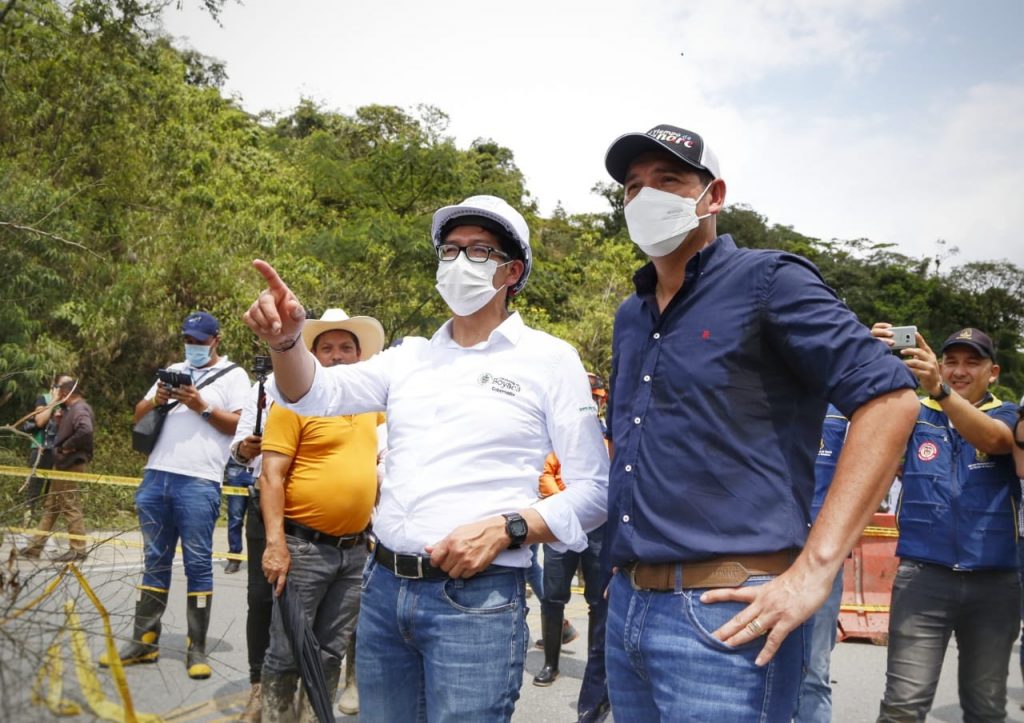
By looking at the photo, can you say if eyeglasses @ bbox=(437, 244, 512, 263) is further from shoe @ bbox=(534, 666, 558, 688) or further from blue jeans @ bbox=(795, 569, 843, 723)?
shoe @ bbox=(534, 666, 558, 688)

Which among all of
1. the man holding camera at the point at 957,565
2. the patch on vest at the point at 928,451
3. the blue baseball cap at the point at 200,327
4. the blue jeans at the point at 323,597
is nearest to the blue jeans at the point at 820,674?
the man holding camera at the point at 957,565

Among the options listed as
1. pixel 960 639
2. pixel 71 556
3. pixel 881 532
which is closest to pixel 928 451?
pixel 960 639

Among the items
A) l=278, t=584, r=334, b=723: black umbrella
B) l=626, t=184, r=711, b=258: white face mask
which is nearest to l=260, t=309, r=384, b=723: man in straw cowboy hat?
l=278, t=584, r=334, b=723: black umbrella

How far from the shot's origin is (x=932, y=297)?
5238 centimetres

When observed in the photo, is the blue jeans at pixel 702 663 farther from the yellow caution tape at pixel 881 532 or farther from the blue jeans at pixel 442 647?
the yellow caution tape at pixel 881 532

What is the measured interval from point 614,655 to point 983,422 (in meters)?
2.90

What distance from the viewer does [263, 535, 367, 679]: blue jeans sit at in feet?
14.0

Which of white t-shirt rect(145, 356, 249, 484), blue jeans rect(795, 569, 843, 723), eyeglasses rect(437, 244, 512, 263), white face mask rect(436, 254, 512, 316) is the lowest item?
blue jeans rect(795, 569, 843, 723)

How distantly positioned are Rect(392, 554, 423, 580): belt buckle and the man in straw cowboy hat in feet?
5.99

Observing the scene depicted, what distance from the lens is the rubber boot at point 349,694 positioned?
5.37 meters

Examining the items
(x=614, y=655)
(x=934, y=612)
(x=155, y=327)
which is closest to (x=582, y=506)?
(x=614, y=655)

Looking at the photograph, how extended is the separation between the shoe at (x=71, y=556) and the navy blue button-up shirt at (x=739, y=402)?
1.25 m

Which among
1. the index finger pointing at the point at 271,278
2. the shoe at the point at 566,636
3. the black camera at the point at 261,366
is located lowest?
the shoe at the point at 566,636

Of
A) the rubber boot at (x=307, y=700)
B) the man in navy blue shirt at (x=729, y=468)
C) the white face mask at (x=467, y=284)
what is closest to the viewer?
the man in navy blue shirt at (x=729, y=468)
